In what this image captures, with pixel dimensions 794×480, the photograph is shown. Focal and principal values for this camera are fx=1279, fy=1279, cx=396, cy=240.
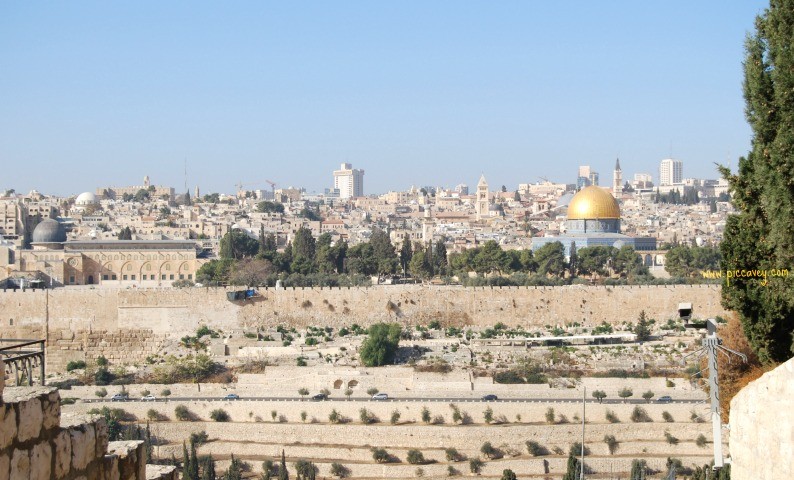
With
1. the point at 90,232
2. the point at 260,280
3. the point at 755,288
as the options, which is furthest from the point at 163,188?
the point at 755,288

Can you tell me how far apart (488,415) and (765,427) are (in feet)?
65.2

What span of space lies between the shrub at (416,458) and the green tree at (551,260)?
23205 mm

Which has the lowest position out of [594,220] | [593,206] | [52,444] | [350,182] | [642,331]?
[642,331]

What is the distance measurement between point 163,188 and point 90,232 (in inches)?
2188

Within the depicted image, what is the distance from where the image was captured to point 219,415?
25.4 m

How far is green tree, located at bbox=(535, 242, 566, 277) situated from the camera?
1825 inches

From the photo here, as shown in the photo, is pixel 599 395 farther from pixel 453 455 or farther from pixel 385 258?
pixel 385 258

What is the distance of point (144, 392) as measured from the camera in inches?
1084

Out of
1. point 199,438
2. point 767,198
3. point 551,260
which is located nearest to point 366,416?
point 199,438

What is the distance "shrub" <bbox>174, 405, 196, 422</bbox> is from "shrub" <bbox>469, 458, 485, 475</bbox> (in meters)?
6.21

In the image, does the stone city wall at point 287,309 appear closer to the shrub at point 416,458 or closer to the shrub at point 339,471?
the shrub at point 416,458

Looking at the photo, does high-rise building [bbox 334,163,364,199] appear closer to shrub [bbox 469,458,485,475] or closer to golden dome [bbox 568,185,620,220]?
golden dome [bbox 568,185,620,220]

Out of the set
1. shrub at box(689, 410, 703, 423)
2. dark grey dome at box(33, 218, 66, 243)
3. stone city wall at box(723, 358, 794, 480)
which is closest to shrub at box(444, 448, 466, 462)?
shrub at box(689, 410, 703, 423)

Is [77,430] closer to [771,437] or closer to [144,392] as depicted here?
[771,437]
